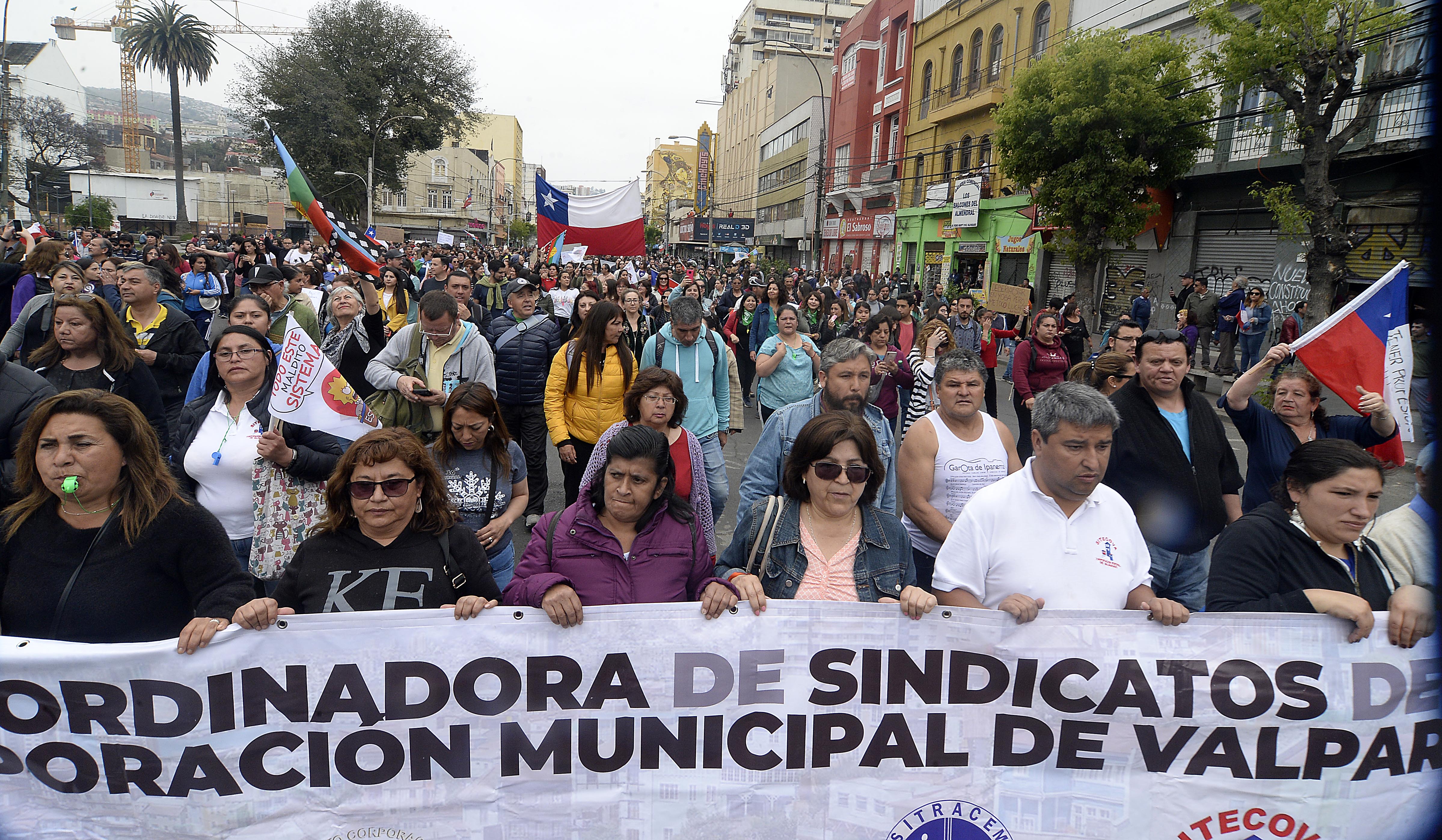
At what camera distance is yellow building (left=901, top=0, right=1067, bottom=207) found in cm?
2631

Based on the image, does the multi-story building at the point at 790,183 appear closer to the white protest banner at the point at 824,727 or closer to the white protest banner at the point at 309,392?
the white protest banner at the point at 309,392

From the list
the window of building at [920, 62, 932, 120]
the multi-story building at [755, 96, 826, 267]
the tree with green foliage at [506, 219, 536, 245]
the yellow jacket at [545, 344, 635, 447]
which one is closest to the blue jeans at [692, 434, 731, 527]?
the yellow jacket at [545, 344, 635, 447]

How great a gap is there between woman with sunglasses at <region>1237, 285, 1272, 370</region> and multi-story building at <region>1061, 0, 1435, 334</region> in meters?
0.90

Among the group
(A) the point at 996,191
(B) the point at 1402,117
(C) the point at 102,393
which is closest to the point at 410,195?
(A) the point at 996,191

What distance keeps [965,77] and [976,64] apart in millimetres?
799

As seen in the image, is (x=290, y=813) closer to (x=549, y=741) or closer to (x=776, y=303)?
(x=549, y=741)

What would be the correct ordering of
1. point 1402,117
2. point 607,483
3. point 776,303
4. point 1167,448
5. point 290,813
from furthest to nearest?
point 1402,117, point 776,303, point 1167,448, point 607,483, point 290,813

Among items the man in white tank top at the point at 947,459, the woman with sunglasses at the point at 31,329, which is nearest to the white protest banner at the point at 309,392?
the man in white tank top at the point at 947,459

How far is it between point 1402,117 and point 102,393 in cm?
1802

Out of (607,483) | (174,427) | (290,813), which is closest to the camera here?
(290,813)

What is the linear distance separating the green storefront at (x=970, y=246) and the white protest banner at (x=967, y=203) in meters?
1.14

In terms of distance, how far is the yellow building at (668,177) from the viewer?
411 ft

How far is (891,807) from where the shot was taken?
2.66 meters

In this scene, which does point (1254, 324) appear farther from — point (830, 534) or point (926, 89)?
point (926, 89)
